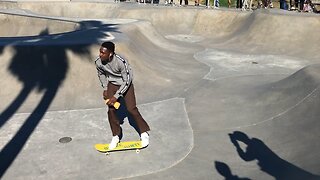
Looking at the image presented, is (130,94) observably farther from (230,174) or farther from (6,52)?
(6,52)

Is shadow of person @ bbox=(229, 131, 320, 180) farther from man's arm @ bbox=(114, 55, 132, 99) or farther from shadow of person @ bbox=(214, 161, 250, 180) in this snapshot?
man's arm @ bbox=(114, 55, 132, 99)

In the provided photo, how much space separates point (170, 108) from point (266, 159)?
3.52 meters

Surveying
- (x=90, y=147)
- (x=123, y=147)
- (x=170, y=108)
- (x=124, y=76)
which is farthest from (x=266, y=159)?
(x=90, y=147)

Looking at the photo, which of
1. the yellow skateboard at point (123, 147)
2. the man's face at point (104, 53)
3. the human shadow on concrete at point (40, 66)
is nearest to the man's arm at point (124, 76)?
the man's face at point (104, 53)

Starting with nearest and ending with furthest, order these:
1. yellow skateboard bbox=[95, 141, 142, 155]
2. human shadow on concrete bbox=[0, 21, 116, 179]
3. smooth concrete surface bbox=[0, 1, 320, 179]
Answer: smooth concrete surface bbox=[0, 1, 320, 179] → yellow skateboard bbox=[95, 141, 142, 155] → human shadow on concrete bbox=[0, 21, 116, 179]

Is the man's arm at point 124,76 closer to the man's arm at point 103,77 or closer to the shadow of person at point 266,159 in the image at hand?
the man's arm at point 103,77

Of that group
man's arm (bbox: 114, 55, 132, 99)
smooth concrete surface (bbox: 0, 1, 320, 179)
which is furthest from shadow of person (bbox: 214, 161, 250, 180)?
man's arm (bbox: 114, 55, 132, 99)

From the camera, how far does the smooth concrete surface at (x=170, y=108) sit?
6562 millimetres

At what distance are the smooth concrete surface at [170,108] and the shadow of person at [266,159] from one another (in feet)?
0.06

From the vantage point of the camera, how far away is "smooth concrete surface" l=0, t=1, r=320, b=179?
6.56 meters

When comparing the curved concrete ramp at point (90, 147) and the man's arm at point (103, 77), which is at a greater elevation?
the man's arm at point (103, 77)

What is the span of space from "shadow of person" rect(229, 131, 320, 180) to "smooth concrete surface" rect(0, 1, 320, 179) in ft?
0.06

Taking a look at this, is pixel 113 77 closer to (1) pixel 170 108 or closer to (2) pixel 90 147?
(2) pixel 90 147

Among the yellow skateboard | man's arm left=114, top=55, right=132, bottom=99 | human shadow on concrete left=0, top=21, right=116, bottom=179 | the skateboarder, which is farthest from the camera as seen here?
human shadow on concrete left=0, top=21, right=116, bottom=179
